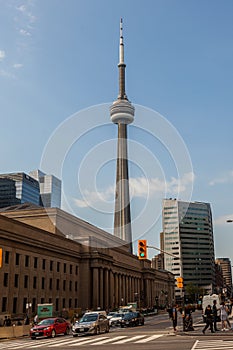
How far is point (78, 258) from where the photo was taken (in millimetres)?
93938

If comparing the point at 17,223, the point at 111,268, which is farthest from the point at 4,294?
the point at 111,268

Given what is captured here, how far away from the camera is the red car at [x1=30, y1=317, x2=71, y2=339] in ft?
108

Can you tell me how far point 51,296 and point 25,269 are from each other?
11659 millimetres

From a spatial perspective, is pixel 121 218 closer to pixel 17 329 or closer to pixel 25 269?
pixel 25 269

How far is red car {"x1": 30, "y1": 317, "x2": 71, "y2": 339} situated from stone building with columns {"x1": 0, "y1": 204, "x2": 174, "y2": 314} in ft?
88.9

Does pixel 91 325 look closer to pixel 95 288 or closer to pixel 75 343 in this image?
pixel 75 343

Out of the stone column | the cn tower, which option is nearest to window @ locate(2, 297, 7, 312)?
the stone column

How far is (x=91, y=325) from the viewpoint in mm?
32656

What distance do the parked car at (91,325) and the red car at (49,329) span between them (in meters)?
2.11

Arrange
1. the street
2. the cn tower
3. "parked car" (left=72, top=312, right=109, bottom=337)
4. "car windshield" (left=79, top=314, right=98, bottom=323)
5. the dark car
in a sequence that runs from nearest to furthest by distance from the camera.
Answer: the street, "parked car" (left=72, top=312, right=109, bottom=337), "car windshield" (left=79, top=314, right=98, bottom=323), the dark car, the cn tower

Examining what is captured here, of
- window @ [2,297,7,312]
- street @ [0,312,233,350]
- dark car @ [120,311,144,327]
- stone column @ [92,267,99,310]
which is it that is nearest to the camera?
street @ [0,312,233,350]

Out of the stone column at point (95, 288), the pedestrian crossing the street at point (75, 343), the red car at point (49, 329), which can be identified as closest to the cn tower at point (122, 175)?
the stone column at point (95, 288)

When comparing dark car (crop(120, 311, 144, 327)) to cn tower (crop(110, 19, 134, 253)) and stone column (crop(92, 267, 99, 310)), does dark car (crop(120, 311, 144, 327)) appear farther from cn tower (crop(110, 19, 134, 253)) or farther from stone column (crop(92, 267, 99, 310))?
cn tower (crop(110, 19, 134, 253))

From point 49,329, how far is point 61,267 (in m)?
50.6
